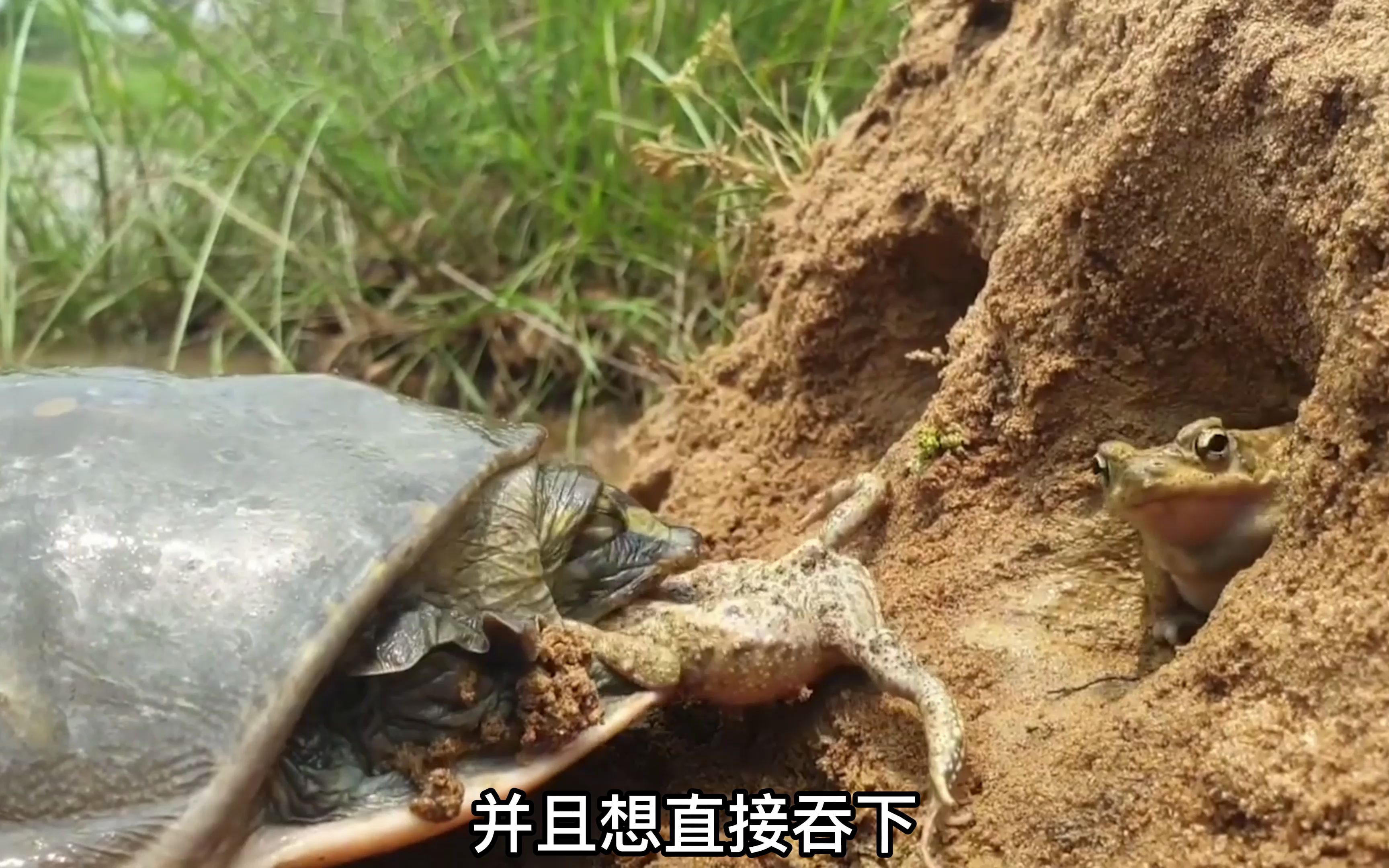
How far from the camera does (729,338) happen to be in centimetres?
256

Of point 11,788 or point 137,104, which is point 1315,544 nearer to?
point 11,788

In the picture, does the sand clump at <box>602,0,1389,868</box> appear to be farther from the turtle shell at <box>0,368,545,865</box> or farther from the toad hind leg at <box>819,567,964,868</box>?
the turtle shell at <box>0,368,545,865</box>

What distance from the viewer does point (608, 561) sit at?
150 centimetres

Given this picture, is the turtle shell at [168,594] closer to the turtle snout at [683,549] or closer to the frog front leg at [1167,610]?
the turtle snout at [683,549]

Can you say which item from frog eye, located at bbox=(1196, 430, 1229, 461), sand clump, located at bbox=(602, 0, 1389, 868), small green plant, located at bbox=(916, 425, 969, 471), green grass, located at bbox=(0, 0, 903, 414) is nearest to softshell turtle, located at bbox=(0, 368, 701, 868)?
sand clump, located at bbox=(602, 0, 1389, 868)

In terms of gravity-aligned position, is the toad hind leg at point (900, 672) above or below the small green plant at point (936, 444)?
below

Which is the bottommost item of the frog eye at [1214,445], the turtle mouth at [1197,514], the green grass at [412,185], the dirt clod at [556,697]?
the dirt clod at [556,697]

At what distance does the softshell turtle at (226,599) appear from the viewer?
109 cm

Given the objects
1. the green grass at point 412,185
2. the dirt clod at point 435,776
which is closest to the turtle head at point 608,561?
the dirt clod at point 435,776

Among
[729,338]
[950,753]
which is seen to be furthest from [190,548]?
[729,338]

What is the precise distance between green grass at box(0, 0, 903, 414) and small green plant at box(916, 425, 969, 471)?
123 cm

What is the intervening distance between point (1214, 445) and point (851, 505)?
49 cm

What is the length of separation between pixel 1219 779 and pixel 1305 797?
7cm

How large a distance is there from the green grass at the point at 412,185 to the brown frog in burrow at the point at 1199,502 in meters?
1.57
